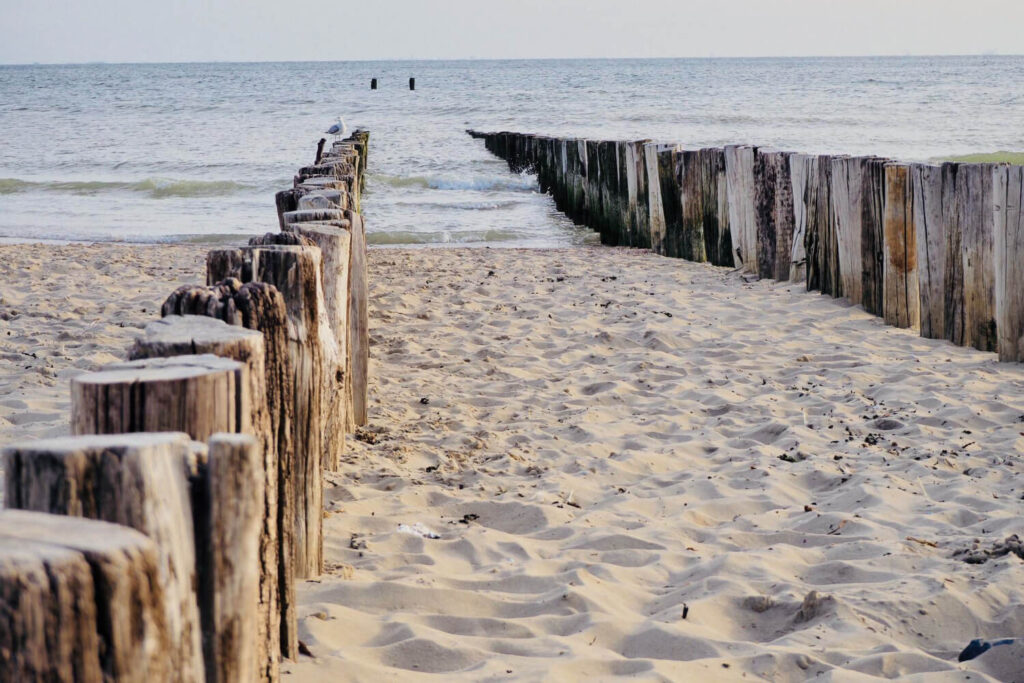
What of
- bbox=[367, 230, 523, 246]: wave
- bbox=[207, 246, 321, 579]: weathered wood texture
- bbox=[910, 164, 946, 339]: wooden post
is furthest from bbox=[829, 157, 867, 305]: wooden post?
bbox=[367, 230, 523, 246]: wave

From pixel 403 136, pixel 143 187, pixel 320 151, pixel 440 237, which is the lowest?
pixel 440 237

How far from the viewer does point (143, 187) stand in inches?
625

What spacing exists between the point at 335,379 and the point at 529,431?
1.56 meters

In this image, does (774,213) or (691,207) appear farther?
(691,207)

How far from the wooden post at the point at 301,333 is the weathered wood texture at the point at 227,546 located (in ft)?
3.65

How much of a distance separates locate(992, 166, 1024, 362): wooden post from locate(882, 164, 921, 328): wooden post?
71 cm

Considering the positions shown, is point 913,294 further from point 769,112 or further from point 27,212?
point 769,112

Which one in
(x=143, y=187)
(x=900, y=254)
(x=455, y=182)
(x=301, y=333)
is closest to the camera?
(x=301, y=333)

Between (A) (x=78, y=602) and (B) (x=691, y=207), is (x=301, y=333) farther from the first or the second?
(B) (x=691, y=207)

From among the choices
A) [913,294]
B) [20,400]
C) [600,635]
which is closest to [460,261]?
[913,294]

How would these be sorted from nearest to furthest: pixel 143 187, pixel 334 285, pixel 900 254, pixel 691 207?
pixel 334 285 < pixel 900 254 < pixel 691 207 < pixel 143 187

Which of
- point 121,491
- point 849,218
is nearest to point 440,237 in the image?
point 849,218

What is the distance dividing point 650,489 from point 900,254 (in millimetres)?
3045

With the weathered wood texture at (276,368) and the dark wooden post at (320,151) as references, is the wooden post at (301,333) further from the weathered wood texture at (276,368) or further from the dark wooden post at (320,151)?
the dark wooden post at (320,151)
